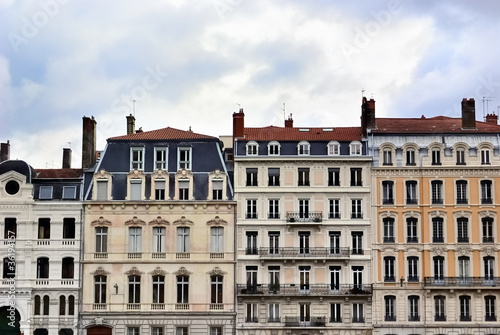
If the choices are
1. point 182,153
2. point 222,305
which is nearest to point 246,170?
point 182,153

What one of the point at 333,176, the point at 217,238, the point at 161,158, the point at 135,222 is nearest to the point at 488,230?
the point at 333,176

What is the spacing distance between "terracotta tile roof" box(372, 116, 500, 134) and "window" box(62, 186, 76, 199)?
23.9 meters

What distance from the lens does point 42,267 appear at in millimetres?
69250

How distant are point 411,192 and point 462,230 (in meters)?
4.82

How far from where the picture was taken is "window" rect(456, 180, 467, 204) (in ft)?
229

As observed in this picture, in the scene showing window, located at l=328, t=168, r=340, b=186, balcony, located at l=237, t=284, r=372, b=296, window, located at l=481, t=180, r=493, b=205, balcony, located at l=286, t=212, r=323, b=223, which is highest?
window, located at l=328, t=168, r=340, b=186

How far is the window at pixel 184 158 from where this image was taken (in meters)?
71.2

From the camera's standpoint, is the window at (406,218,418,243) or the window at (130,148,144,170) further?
the window at (130,148,144,170)

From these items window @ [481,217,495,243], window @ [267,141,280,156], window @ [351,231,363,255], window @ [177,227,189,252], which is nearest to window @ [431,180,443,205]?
window @ [481,217,495,243]

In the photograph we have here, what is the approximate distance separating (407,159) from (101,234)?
80.2 ft

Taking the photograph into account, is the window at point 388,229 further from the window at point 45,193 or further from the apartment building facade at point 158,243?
the window at point 45,193

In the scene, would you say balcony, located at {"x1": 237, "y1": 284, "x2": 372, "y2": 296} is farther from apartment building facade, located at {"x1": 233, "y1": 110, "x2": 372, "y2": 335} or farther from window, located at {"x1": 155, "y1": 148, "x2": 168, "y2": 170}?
window, located at {"x1": 155, "y1": 148, "x2": 168, "y2": 170}

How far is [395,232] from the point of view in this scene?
69.4 metres

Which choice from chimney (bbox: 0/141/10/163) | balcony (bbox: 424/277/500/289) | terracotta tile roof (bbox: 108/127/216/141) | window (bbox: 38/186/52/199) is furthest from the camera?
chimney (bbox: 0/141/10/163)
